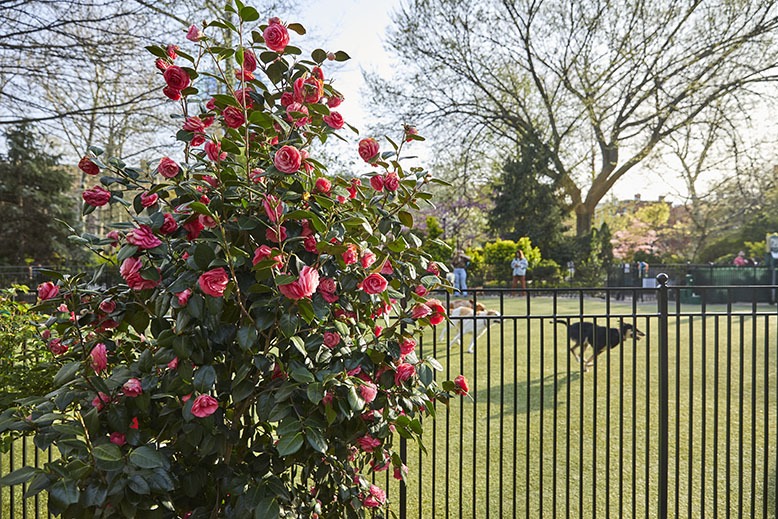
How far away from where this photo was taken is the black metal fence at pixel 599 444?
11.5ft

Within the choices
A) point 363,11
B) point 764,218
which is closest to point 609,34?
point 764,218

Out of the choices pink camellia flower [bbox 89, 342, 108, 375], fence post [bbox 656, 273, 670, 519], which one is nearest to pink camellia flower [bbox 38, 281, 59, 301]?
pink camellia flower [bbox 89, 342, 108, 375]

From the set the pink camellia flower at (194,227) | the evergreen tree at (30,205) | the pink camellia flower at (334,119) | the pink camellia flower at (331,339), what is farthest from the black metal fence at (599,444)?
the evergreen tree at (30,205)

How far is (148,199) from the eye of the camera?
2.04m

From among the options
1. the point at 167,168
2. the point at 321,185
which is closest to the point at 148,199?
the point at 167,168

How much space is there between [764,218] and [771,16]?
1110 centimetres

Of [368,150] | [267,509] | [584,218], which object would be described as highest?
[584,218]

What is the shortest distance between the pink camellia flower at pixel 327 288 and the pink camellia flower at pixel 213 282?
350 millimetres

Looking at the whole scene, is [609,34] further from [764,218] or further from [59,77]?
[59,77]

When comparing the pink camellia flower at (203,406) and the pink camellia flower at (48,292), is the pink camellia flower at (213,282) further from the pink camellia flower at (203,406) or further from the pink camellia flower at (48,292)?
the pink camellia flower at (48,292)

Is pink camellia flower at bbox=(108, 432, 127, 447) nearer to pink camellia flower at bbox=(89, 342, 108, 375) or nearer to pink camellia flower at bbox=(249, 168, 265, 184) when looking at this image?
pink camellia flower at bbox=(89, 342, 108, 375)

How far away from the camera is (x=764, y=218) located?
27797 millimetres

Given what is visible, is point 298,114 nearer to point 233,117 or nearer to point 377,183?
point 233,117

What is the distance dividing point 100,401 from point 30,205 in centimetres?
2081
